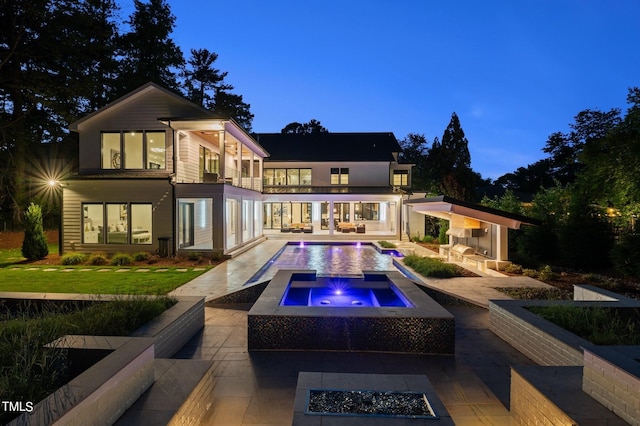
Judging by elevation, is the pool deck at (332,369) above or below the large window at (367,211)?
below

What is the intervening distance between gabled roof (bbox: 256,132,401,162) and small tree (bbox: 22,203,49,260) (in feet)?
54.0

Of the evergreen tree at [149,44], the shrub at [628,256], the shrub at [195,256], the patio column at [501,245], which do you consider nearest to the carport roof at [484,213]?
the patio column at [501,245]

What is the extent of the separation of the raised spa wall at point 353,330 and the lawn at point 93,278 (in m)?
3.63

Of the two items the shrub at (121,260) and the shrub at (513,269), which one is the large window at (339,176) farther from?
the shrub at (513,269)

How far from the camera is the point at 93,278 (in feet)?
33.4

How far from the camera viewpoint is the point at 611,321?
483cm

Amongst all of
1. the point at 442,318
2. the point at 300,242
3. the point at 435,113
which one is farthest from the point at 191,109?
the point at 435,113

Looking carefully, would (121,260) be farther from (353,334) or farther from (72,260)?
(353,334)

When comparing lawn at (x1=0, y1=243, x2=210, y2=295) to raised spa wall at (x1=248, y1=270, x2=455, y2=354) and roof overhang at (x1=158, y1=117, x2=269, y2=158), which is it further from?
roof overhang at (x1=158, y1=117, x2=269, y2=158)

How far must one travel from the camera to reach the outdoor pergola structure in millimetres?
10703

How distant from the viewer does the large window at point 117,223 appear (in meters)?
15.1

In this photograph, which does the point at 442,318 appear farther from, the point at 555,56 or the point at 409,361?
the point at 555,56

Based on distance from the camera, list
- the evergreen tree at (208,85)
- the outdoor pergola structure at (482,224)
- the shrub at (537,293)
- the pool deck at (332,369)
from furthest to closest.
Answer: the evergreen tree at (208,85), the outdoor pergola structure at (482,224), the shrub at (537,293), the pool deck at (332,369)

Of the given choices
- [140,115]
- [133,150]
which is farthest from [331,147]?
[133,150]
